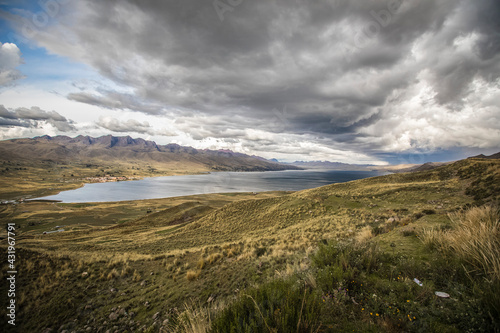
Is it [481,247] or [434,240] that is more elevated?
[481,247]

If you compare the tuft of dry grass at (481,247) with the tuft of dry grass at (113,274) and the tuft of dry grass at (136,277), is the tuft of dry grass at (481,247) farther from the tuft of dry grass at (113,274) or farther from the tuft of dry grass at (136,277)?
the tuft of dry grass at (113,274)

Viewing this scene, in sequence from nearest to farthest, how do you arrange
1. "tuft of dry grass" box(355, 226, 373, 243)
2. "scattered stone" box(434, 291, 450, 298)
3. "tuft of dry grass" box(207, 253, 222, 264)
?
"scattered stone" box(434, 291, 450, 298) < "tuft of dry grass" box(355, 226, 373, 243) < "tuft of dry grass" box(207, 253, 222, 264)

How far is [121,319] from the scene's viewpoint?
21.3ft

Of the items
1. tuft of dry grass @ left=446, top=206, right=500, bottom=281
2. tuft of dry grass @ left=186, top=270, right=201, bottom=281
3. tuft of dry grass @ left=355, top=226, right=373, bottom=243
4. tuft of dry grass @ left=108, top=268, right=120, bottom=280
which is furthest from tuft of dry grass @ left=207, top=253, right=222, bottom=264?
tuft of dry grass @ left=446, top=206, right=500, bottom=281

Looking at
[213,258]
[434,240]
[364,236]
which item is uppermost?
[434,240]

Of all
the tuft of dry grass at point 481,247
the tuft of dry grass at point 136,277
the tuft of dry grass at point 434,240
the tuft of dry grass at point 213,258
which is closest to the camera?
the tuft of dry grass at point 481,247

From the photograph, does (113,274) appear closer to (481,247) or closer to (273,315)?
(273,315)

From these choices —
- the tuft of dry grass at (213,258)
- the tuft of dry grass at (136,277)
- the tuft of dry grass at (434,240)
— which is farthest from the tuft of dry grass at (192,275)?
the tuft of dry grass at (434,240)

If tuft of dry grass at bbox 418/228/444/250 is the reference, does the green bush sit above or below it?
below

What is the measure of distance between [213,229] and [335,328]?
74.3 feet

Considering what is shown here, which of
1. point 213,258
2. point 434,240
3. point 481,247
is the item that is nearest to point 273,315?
point 481,247

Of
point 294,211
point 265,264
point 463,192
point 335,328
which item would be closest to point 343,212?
point 294,211

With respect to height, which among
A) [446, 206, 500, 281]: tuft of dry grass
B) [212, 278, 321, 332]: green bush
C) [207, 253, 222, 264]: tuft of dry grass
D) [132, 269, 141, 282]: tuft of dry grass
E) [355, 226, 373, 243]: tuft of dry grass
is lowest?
[132, 269, 141, 282]: tuft of dry grass

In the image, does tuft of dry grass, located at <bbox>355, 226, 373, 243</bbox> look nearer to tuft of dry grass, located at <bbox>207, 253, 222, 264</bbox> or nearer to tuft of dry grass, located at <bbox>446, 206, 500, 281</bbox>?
tuft of dry grass, located at <bbox>446, 206, 500, 281</bbox>
